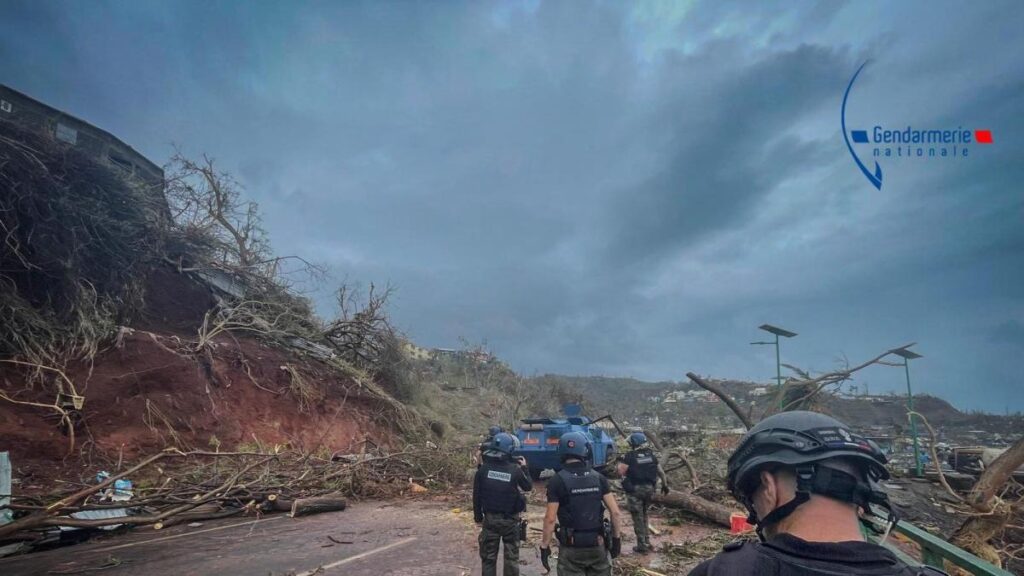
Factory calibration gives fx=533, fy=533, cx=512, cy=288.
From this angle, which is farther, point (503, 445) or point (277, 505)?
point (277, 505)

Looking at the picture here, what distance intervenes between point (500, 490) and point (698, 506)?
6037 mm

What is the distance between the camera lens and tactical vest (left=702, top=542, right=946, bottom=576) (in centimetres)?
136

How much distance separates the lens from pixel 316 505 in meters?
10.4

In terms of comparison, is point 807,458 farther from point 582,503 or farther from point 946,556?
point 582,503

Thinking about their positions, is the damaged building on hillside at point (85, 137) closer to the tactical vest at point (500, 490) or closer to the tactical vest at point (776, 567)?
the tactical vest at point (500, 490)

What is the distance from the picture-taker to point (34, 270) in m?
12.4

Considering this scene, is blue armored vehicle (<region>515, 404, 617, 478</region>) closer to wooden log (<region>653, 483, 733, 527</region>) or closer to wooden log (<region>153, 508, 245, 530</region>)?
wooden log (<region>653, 483, 733, 527</region>)

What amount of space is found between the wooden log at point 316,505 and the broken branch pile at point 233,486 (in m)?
0.01

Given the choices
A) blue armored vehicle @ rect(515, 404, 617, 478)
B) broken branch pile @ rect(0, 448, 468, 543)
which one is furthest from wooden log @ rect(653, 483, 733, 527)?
broken branch pile @ rect(0, 448, 468, 543)

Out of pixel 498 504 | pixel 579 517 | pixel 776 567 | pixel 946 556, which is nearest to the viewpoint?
pixel 776 567

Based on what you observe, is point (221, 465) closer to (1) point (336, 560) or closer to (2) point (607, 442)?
(1) point (336, 560)

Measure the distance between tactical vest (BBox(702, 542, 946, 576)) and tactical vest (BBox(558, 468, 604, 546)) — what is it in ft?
12.6

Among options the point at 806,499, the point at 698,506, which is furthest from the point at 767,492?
the point at 698,506

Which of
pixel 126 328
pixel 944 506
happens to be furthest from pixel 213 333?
pixel 944 506
